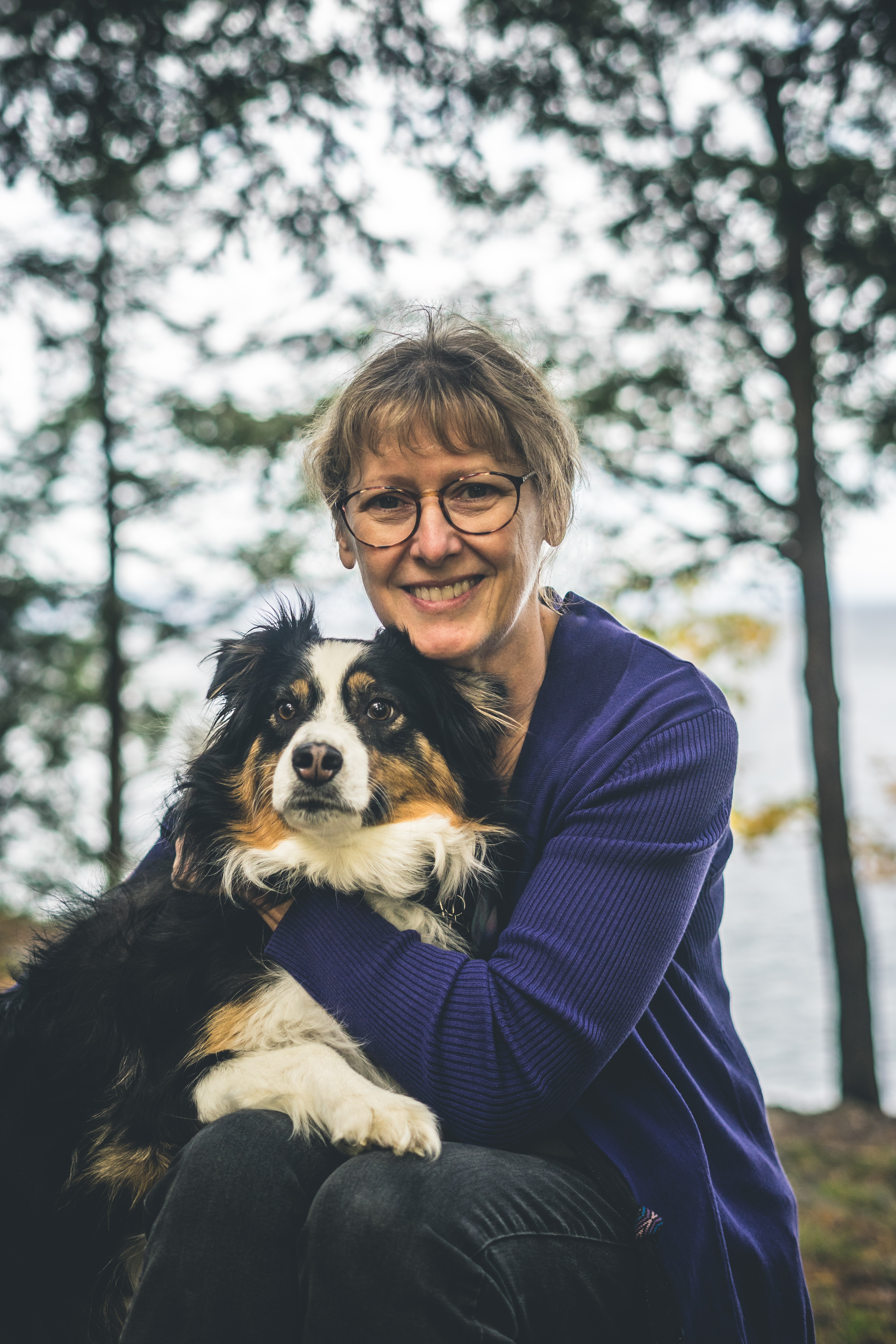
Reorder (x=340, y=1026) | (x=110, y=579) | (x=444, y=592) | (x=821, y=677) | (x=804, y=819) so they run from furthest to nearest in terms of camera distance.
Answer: (x=110, y=579)
(x=804, y=819)
(x=821, y=677)
(x=444, y=592)
(x=340, y=1026)

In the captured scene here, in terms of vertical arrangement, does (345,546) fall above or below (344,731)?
above

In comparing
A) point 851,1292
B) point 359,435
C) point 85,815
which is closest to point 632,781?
point 359,435

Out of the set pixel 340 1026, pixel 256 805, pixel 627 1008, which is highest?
pixel 256 805

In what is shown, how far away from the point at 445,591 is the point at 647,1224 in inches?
46.0

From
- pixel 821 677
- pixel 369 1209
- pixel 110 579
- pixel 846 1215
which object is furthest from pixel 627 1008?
pixel 110 579

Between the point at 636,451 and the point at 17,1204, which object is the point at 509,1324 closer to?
the point at 17,1204

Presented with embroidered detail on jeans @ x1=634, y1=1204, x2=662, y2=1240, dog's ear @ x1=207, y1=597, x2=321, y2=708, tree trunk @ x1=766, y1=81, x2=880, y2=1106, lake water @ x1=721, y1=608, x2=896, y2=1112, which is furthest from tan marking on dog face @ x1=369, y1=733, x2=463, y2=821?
tree trunk @ x1=766, y1=81, x2=880, y2=1106

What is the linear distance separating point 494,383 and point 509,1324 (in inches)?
62.6

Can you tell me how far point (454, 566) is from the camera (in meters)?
2.02

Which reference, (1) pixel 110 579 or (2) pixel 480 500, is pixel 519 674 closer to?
(2) pixel 480 500

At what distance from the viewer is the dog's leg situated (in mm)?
1516

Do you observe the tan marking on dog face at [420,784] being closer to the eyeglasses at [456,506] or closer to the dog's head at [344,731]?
the dog's head at [344,731]

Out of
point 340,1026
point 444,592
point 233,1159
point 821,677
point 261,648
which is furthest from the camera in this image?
point 821,677

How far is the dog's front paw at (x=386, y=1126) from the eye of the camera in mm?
1490
